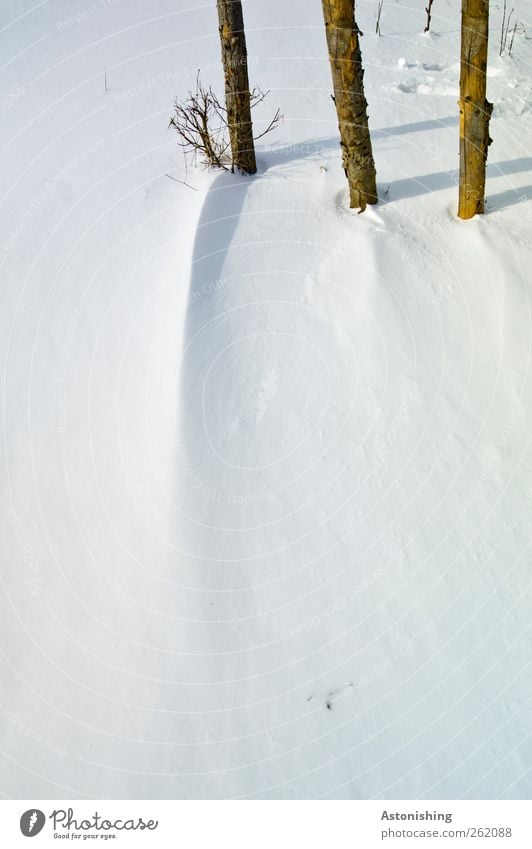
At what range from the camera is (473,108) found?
22.9 ft

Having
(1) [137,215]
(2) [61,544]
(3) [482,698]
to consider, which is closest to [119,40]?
(1) [137,215]

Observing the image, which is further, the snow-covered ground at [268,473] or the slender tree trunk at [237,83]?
the slender tree trunk at [237,83]

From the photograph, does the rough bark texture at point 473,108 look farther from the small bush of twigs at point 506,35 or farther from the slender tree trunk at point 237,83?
the small bush of twigs at point 506,35

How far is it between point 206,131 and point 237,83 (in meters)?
0.57

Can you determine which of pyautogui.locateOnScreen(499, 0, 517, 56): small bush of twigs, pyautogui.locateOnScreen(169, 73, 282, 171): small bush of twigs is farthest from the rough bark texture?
pyautogui.locateOnScreen(499, 0, 517, 56): small bush of twigs

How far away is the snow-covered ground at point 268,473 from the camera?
5312mm

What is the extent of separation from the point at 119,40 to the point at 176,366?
248 inches

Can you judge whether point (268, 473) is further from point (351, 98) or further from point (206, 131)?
point (206, 131)

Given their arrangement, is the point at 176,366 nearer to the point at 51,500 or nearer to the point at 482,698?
the point at 51,500

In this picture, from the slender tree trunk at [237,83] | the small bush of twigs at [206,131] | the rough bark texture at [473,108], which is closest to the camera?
the rough bark texture at [473,108]

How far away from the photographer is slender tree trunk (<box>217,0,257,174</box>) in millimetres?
7262

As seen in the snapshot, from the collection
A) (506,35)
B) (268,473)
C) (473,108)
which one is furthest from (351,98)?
(506,35)
